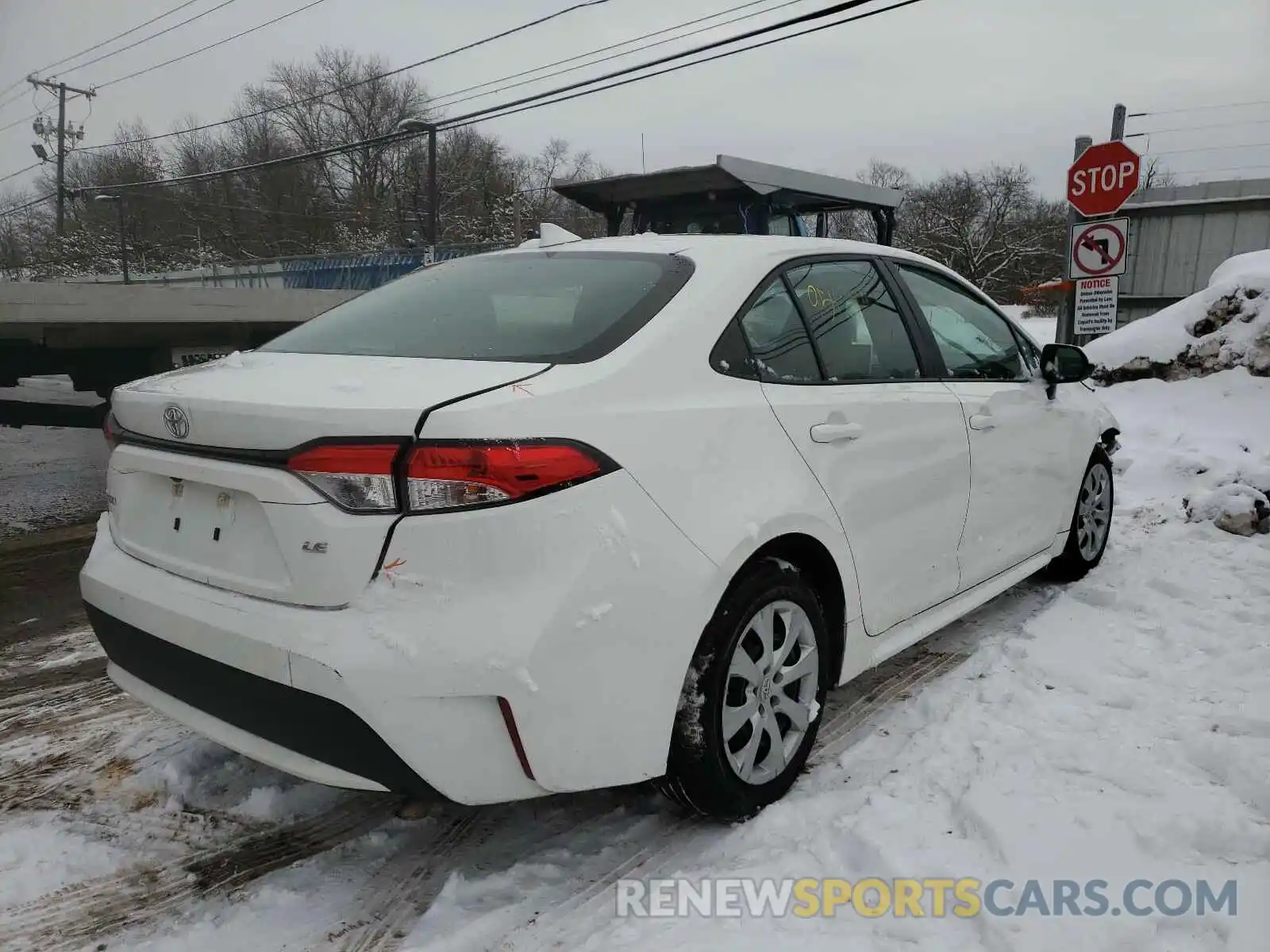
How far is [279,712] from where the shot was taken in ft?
6.28

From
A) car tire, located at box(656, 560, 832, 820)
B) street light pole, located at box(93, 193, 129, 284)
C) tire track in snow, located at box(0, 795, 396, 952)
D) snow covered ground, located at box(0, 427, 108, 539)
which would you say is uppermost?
street light pole, located at box(93, 193, 129, 284)

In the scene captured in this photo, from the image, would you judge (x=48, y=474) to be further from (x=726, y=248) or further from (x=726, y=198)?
(x=726, y=248)

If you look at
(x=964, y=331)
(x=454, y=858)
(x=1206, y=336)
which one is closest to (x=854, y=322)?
(x=964, y=331)

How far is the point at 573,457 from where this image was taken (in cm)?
188

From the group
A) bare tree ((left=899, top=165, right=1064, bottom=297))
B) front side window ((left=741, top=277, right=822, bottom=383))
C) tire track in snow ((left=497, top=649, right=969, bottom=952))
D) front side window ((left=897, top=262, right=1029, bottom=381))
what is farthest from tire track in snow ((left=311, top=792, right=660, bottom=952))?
bare tree ((left=899, top=165, right=1064, bottom=297))

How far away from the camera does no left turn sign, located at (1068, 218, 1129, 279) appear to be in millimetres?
7547

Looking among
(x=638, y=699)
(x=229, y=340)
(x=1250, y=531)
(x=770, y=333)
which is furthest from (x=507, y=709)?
(x=229, y=340)

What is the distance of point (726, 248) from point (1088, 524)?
277cm

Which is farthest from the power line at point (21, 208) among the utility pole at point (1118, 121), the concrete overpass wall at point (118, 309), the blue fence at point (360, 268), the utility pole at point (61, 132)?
the utility pole at point (1118, 121)

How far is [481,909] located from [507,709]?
2.08ft

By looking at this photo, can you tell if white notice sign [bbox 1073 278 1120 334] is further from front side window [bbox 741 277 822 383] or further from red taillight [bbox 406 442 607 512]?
red taillight [bbox 406 442 607 512]

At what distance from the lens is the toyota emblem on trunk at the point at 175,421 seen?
207cm

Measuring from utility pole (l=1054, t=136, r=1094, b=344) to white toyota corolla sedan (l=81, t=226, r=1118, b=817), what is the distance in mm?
6088

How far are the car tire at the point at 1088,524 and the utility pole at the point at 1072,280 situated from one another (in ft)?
12.4
